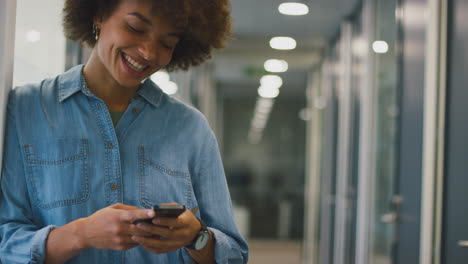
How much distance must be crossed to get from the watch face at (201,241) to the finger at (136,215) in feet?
0.68

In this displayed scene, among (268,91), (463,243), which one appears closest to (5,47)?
(463,243)

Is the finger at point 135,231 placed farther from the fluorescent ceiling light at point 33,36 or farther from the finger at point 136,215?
the fluorescent ceiling light at point 33,36

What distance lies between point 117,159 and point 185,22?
36 cm

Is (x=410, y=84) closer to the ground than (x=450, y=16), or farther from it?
closer to the ground

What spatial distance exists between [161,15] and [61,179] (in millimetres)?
438

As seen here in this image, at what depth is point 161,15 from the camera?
1.28 m

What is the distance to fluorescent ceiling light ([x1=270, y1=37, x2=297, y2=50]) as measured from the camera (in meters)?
6.86

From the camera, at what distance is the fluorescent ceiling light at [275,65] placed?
28.3 ft

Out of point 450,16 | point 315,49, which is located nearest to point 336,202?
point 315,49

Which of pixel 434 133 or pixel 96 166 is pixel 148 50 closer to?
pixel 96 166

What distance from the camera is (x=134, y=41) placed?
50.1 inches

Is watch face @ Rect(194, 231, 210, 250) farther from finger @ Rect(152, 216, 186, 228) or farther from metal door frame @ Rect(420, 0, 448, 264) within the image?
metal door frame @ Rect(420, 0, 448, 264)

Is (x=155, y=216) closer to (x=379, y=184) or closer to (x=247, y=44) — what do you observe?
(x=379, y=184)

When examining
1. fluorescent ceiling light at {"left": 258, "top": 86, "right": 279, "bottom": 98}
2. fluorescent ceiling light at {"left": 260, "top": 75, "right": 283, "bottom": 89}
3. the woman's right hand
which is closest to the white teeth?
the woman's right hand
